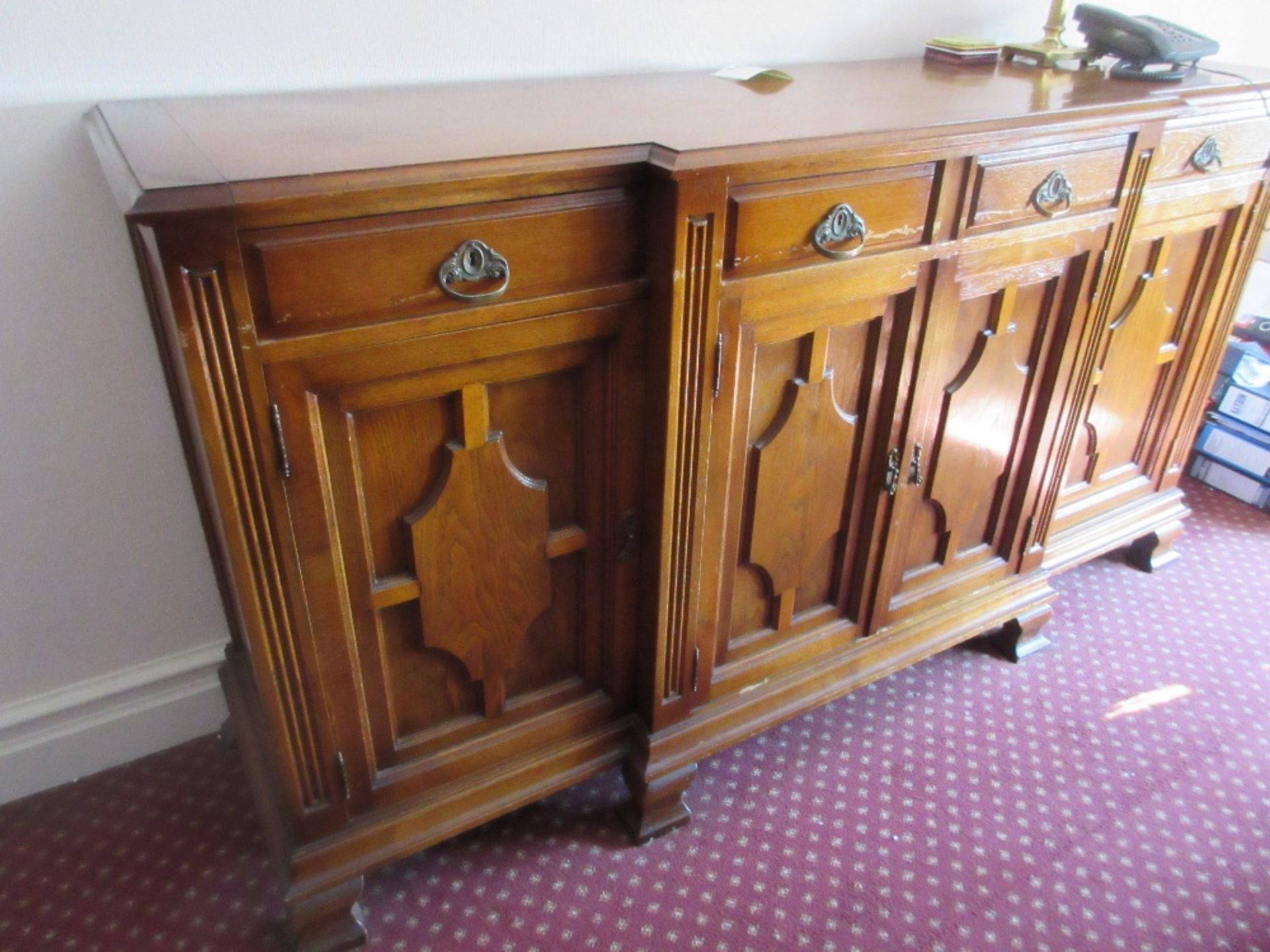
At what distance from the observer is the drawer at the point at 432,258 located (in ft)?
2.51

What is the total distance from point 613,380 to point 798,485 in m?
0.32

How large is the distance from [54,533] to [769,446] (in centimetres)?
93

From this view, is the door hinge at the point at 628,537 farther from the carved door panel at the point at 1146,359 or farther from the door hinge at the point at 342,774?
the carved door panel at the point at 1146,359

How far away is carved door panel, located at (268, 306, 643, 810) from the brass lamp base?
35.5 inches

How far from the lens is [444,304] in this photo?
0.84 meters

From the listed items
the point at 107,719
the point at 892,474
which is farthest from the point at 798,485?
the point at 107,719

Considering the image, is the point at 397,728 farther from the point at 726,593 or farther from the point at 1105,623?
the point at 1105,623

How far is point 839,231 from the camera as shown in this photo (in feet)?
3.29

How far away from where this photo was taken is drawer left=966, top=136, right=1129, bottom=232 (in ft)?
3.56

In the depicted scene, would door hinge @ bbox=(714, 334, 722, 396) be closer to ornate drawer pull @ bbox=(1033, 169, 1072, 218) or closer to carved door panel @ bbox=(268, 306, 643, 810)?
carved door panel @ bbox=(268, 306, 643, 810)

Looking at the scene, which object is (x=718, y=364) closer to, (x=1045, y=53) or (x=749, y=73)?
(x=749, y=73)

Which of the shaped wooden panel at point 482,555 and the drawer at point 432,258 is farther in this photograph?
the shaped wooden panel at point 482,555

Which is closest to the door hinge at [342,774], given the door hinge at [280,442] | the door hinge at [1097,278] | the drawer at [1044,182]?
the door hinge at [280,442]

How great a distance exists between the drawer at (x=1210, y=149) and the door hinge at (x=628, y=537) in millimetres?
851
